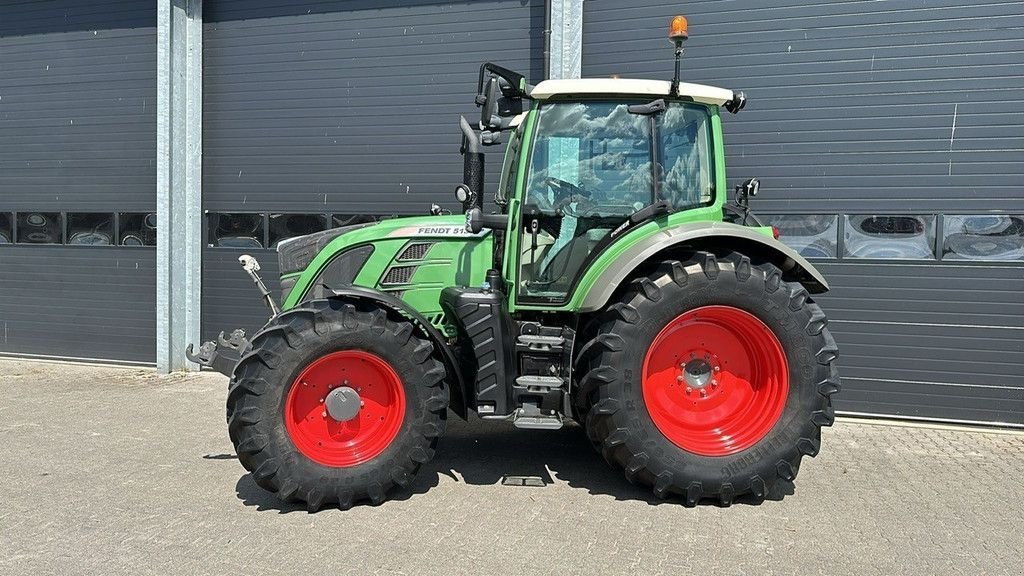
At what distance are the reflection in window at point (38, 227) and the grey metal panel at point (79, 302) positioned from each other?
0.33 ft

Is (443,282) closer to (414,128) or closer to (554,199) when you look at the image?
(554,199)

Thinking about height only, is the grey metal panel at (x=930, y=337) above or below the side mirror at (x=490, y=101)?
below

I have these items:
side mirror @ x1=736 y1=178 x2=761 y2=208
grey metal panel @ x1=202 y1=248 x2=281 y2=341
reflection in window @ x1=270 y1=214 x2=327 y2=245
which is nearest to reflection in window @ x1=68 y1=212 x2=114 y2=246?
grey metal panel @ x1=202 y1=248 x2=281 y2=341

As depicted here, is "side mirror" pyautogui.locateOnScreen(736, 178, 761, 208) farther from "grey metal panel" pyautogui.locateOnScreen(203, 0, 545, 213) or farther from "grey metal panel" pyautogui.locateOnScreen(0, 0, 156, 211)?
"grey metal panel" pyautogui.locateOnScreen(0, 0, 156, 211)

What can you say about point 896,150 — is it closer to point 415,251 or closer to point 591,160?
point 591,160

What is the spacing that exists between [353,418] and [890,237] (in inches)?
189

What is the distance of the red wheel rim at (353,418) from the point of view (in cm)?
386

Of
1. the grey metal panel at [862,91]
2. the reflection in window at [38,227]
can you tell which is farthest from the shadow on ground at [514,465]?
the reflection in window at [38,227]

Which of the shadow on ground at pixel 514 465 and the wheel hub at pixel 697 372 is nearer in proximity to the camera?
the shadow on ground at pixel 514 465

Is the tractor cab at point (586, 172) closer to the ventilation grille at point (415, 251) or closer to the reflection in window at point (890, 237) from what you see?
the ventilation grille at point (415, 251)

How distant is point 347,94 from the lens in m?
7.34

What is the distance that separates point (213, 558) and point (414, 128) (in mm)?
4909

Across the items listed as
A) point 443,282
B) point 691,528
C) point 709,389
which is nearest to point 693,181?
point 709,389

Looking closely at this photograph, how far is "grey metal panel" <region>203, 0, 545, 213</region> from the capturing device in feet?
23.1
